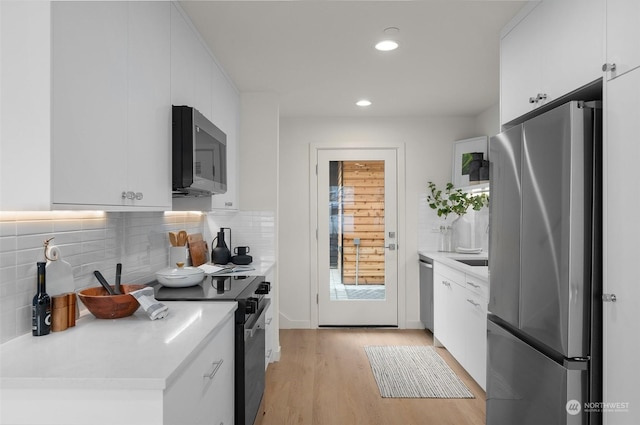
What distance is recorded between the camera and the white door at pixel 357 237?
16.1 feet

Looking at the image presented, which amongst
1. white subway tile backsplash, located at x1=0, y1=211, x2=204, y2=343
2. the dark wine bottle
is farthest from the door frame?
the dark wine bottle

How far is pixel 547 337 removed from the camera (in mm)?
1780

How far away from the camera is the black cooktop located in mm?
2119

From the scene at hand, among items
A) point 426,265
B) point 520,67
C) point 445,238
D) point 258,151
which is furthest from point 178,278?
point 445,238

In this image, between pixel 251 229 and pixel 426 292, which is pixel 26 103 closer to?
pixel 251 229

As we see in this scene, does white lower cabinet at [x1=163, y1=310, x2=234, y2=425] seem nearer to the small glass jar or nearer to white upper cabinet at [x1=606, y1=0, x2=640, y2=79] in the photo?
white upper cabinet at [x1=606, y1=0, x2=640, y2=79]

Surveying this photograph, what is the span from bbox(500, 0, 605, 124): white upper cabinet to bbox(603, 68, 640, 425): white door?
9.1 inches

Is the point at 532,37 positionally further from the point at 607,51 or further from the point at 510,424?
the point at 510,424

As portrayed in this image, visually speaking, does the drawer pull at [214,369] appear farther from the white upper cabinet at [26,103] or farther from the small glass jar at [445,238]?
the small glass jar at [445,238]

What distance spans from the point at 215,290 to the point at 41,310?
938 millimetres

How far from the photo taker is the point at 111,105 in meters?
1.51

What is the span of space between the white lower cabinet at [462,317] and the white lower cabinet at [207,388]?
175 cm

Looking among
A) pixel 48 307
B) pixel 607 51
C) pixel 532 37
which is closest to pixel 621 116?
pixel 607 51

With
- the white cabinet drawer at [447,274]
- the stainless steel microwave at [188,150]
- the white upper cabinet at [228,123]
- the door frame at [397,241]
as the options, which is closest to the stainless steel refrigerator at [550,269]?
the white cabinet drawer at [447,274]
